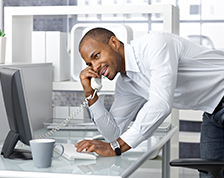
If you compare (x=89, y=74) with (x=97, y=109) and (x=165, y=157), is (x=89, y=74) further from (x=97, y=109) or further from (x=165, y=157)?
(x=165, y=157)

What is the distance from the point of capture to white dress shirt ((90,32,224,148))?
4.35 feet

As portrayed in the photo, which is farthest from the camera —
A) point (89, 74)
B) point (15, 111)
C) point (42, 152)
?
point (89, 74)

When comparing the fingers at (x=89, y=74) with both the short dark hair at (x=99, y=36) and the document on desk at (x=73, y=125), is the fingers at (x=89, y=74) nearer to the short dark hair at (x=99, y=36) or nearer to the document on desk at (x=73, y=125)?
the short dark hair at (x=99, y=36)

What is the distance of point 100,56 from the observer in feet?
4.64

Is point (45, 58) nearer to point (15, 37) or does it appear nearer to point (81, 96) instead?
point (15, 37)

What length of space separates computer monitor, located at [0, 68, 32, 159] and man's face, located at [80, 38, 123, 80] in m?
0.28

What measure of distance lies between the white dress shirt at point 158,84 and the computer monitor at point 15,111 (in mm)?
332

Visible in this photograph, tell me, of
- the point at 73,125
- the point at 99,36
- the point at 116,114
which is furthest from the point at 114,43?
the point at 73,125

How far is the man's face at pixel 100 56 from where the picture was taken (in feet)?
4.61

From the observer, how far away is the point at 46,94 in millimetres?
2090

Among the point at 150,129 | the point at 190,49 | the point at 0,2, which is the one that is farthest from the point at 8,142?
the point at 0,2

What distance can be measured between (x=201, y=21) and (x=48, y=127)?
2.60 m

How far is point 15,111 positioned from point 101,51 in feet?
1.23

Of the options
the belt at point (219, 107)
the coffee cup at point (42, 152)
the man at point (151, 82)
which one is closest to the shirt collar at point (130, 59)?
the man at point (151, 82)
